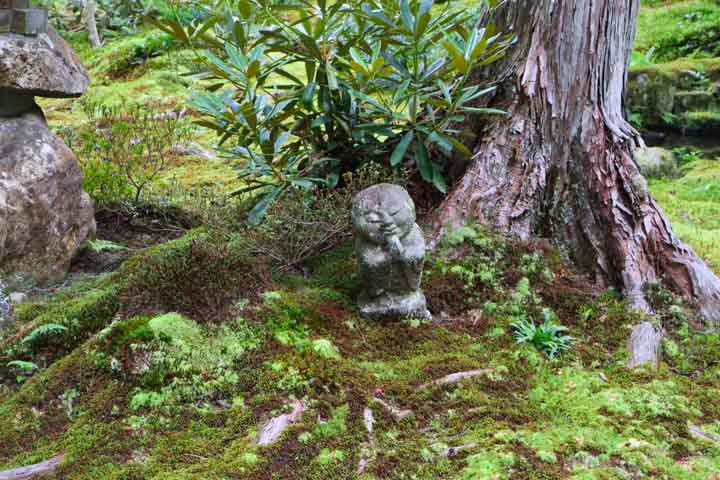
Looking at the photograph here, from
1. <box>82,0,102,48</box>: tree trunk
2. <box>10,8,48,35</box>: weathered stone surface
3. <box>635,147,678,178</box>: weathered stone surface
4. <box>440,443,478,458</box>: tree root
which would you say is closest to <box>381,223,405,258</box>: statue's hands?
<box>440,443,478,458</box>: tree root

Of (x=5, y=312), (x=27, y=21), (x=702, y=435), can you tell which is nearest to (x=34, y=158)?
(x=27, y=21)

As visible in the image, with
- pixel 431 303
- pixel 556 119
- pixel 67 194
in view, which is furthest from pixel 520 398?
pixel 67 194

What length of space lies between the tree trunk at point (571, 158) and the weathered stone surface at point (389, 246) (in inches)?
29.2

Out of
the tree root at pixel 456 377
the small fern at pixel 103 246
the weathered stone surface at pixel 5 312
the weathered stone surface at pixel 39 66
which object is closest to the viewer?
the tree root at pixel 456 377

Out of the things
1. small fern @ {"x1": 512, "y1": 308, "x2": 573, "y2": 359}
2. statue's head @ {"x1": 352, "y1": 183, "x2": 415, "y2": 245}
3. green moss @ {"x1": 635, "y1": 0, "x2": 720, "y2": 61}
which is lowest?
small fern @ {"x1": 512, "y1": 308, "x2": 573, "y2": 359}

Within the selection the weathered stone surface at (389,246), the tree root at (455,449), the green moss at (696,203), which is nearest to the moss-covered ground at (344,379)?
the tree root at (455,449)

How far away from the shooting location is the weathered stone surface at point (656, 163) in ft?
26.1

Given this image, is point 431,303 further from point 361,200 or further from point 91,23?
point 91,23

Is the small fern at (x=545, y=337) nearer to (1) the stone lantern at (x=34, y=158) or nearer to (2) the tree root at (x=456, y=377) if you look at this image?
(2) the tree root at (x=456, y=377)

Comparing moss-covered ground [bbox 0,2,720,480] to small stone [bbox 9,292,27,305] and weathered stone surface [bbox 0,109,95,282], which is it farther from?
weathered stone surface [bbox 0,109,95,282]

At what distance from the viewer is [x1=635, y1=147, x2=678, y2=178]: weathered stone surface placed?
7.96 meters

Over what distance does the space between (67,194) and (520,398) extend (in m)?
3.57

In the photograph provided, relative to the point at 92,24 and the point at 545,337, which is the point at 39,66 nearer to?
the point at 545,337

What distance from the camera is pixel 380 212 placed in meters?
3.28
